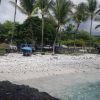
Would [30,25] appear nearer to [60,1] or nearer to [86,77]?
[60,1]

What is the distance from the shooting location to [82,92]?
18.5 meters

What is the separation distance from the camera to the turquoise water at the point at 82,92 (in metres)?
16.6

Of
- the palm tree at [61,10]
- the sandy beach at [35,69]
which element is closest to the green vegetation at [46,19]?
the palm tree at [61,10]

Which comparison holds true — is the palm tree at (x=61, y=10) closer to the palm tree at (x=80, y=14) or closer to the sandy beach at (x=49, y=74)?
the palm tree at (x=80, y=14)

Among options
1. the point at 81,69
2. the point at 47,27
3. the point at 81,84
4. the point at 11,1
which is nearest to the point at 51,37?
the point at 47,27

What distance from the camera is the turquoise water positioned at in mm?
16592

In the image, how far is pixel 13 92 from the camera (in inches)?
486

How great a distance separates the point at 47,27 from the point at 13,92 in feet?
125

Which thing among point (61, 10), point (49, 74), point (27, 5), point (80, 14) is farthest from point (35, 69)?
point (80, 14)

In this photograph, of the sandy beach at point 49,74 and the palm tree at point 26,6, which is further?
the palm tree at point 26,6

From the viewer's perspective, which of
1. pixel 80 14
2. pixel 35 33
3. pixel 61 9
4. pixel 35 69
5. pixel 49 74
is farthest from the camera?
pixel 80 14

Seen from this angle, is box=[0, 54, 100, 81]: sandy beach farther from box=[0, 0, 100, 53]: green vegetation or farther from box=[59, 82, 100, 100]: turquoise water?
box=[0, 0, 100, 53]: green vegetation

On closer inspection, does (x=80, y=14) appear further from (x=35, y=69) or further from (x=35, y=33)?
(x=35, y=69)

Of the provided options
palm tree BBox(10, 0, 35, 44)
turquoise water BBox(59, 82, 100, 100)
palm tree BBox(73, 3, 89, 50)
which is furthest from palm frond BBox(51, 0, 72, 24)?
turquoise water BBox(59, 82, 100, 100)
